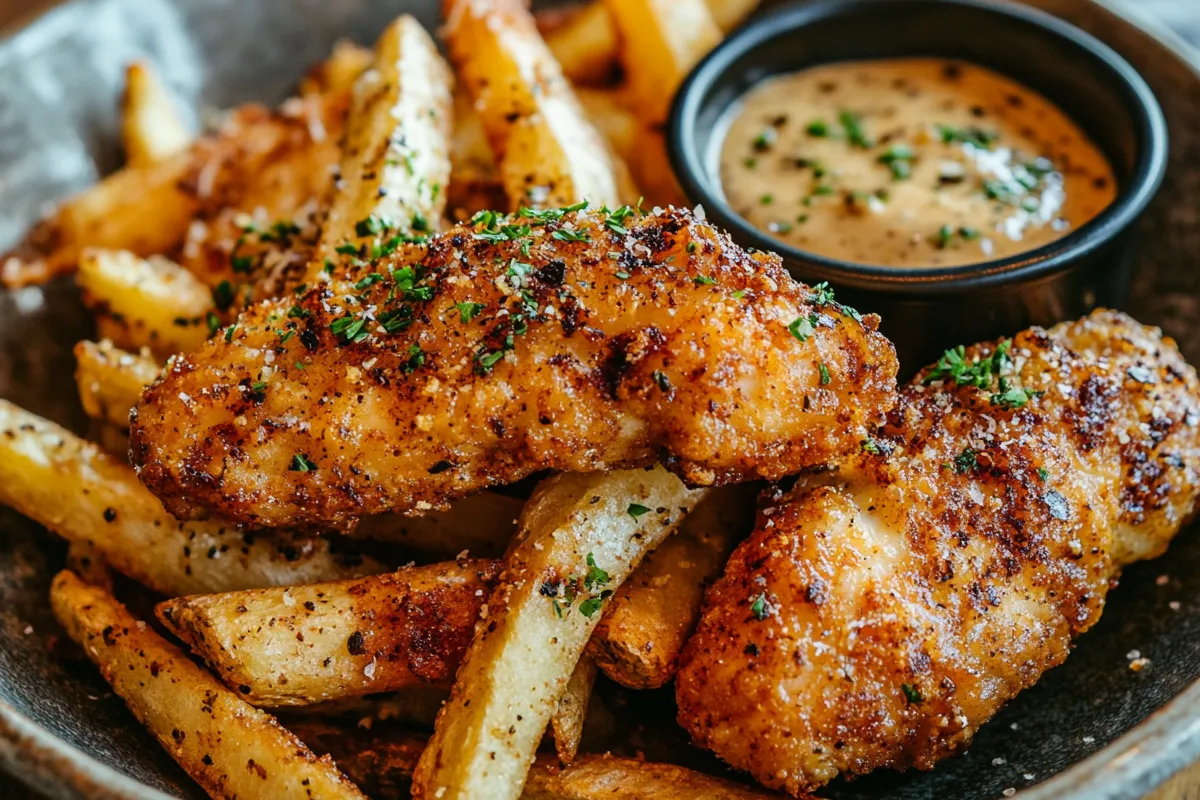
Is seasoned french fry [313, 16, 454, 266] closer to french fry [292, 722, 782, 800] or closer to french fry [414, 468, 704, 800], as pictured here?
french fry [414, 468, 704, 800]

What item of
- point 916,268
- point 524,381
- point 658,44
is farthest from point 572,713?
point 658,44

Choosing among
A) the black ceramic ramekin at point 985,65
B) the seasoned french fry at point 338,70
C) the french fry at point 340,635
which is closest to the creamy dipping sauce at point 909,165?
the black ceramic ramekin at point 985,65

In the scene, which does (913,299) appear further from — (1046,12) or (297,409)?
(1046,12)

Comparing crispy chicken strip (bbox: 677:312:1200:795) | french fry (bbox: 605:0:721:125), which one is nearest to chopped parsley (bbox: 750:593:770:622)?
crispy chicken strip (bbox: 677:312:1200:795)

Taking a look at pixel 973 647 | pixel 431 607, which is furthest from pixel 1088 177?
pixel 431 607

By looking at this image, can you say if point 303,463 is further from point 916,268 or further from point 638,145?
point 638,145

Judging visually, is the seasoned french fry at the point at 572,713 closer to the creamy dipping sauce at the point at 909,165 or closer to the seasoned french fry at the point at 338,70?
the creamy dipping sauce at the point at 909,165

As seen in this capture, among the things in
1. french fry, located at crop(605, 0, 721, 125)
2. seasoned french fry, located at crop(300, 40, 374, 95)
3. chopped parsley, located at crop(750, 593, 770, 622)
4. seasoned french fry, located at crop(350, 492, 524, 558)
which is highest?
seasoned french fry, located at crop(300, 40, 374, 95)

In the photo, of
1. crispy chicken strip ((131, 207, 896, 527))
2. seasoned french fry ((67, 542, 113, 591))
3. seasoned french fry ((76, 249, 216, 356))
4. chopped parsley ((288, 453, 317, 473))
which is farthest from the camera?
seasoned french fry ((76, 249, 216, 356))
